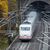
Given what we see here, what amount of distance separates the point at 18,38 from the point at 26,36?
17.6 inches

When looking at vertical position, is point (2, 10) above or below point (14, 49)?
above

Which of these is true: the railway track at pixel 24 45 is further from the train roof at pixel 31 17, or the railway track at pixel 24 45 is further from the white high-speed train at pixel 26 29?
the train roof at pixel 31 17

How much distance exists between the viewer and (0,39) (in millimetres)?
6809

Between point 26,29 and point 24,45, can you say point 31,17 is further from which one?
point 24,45

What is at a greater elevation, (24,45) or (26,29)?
(26,29)

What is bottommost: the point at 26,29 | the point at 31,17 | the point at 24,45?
the point at 24,45

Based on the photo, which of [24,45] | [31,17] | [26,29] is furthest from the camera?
[31,17]

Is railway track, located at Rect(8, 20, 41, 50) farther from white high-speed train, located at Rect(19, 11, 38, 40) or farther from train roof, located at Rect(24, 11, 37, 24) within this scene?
train roof, located at Rect(24, 11, 37, 24)

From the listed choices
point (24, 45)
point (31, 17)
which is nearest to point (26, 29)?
point (31, 17)

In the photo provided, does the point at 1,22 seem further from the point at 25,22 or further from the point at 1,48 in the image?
the point at 25,22

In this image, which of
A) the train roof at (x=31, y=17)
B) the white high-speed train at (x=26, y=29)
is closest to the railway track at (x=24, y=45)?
the white high-speed train at (x=26, y=29)

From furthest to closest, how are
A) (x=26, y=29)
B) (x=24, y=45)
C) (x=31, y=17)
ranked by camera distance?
(x=31, y=17) → (x=26, y=29) → (x=24, y=45)

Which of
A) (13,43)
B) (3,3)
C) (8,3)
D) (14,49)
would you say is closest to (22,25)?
(13,43)

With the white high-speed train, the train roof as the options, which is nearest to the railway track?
the white high-speed train
